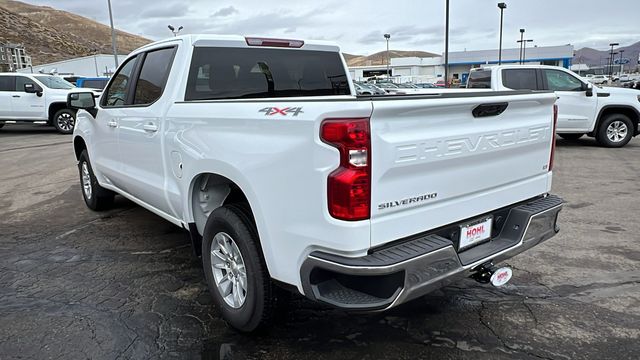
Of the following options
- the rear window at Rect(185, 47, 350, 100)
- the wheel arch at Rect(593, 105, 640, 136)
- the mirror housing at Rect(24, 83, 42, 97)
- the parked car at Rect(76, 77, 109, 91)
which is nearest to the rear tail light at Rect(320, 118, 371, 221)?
the rear window at Rect(185, 47, 350, 100)

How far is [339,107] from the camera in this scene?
2324 millimetres

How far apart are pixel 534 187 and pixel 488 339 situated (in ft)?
3.53

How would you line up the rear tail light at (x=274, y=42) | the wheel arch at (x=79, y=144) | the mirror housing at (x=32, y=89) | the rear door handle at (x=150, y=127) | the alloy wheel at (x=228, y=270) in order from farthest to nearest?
the mirror housing at (x=32, y=89) < the wheel arch at (x=79, y=144) < the rear tail light at (x=274, y=42) < the rear door handle at (x=150, y=127) < the alloy wheel at (x=228, y=270)

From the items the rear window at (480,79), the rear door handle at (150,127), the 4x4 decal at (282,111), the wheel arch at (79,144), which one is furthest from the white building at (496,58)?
the 4x4 decal at (282,111)

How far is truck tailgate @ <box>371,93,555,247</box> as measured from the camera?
8.00 feet

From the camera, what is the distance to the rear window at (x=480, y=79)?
38.4 ft

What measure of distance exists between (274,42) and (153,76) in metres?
1.09

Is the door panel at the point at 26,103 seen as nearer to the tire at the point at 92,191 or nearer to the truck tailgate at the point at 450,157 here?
the tire at the point at 92,191

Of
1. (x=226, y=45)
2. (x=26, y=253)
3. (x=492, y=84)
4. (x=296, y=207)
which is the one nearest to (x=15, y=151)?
(x=26, y=253)

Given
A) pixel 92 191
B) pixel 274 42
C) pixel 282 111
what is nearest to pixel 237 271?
pixel 282 111

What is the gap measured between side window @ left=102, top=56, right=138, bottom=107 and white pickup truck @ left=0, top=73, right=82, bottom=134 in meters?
12.1

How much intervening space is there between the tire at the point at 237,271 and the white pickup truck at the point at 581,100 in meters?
9.54

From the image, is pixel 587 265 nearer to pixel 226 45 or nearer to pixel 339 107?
pixel 339 107

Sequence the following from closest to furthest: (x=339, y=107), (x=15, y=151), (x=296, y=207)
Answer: (x=339, y=107)
(x=296, y=207)
(x=15, y=151)
